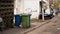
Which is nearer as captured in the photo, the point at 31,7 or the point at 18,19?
the point at 18,19

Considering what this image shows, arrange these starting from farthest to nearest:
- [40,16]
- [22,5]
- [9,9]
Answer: [40,16], [22,5], [9,9]

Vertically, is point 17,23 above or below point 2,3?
below

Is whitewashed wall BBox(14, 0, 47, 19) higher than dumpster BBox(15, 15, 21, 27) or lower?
higher

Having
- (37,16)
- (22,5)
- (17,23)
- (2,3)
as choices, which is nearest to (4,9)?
(2,3)

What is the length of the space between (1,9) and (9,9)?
1.51 m

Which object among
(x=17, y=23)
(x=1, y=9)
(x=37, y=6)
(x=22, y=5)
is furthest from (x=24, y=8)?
(x=1, y=9)

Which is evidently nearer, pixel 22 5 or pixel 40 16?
pixel 22 5

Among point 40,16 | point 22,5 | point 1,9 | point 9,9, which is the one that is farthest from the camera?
point 40,16

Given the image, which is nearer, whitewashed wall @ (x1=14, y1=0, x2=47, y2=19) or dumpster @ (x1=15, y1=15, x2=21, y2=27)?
dumpster @ (x1=15, y1=15, x2=21, y2=27)

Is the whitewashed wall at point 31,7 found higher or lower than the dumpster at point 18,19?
higher

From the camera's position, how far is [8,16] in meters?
17.9

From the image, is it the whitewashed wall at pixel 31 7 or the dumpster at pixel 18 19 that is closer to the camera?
the dumpster at pixel 18 19

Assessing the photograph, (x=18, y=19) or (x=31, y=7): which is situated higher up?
(x=31, y=7)

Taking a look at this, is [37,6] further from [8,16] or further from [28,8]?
[8,16]
